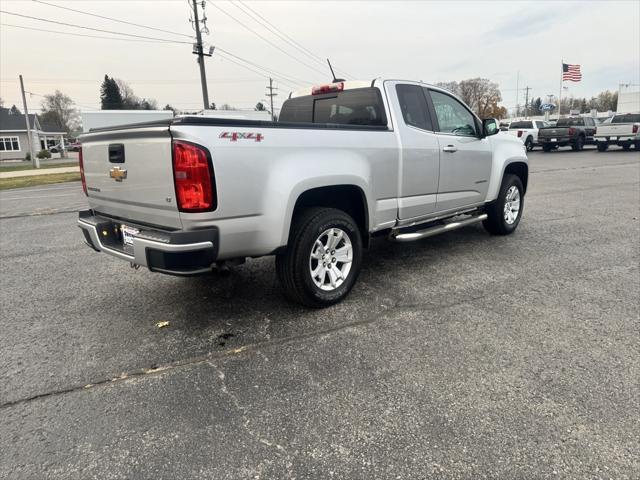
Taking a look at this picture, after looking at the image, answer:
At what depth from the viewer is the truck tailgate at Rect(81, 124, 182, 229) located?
116 inches

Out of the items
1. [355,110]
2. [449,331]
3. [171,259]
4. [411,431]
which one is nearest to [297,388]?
[411,431]

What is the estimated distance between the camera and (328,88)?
4809 mm

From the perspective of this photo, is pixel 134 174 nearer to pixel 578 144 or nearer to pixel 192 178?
pixel 192 178

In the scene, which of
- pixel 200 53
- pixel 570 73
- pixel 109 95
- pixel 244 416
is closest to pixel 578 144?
pixel 570 73

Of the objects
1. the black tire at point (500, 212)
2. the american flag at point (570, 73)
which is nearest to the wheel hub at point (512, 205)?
the black tire at point (500, 212)

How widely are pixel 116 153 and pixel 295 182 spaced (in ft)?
4.49

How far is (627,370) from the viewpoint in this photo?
9.37 feet

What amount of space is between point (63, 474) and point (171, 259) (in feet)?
Answer: 4.20

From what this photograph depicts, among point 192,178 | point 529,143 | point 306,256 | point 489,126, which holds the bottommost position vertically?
point 306,256

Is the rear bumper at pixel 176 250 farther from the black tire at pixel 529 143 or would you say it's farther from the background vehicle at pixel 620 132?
the black tire at pixel 529 143

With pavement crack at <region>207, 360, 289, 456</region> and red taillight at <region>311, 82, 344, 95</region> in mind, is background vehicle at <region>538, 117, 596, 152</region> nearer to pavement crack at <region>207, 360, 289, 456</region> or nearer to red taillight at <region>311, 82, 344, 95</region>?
red taillight at <region>311, 82, 344, 95</region>

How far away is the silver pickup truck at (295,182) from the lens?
2906mm

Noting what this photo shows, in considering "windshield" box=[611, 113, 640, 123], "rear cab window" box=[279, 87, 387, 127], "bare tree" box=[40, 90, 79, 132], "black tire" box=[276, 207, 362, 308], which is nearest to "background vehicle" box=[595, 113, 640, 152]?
"windshield" box=[611, 113, 640, 123]

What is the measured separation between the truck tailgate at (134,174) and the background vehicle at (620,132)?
26013 millimetres
